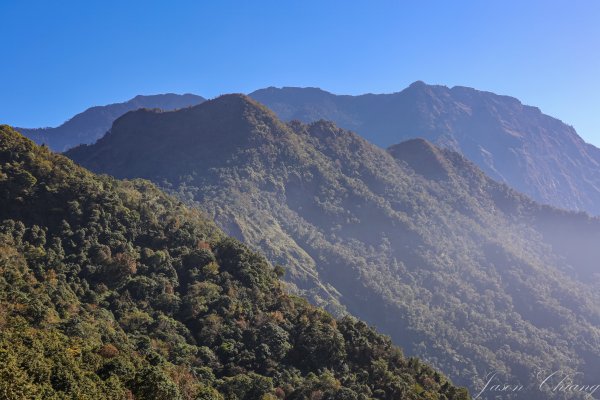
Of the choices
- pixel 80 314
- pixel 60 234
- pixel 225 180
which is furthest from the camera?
pixel 225 180

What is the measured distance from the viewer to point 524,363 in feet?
503

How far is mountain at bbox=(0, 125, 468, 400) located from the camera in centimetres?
5119

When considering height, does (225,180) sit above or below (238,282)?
above

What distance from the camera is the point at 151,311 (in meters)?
69.1

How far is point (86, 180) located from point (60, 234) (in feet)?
38.5

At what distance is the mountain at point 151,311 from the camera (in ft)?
168

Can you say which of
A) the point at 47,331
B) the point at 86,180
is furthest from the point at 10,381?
the point at 86,180

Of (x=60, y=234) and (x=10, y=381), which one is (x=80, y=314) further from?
(x=10, y=381)
